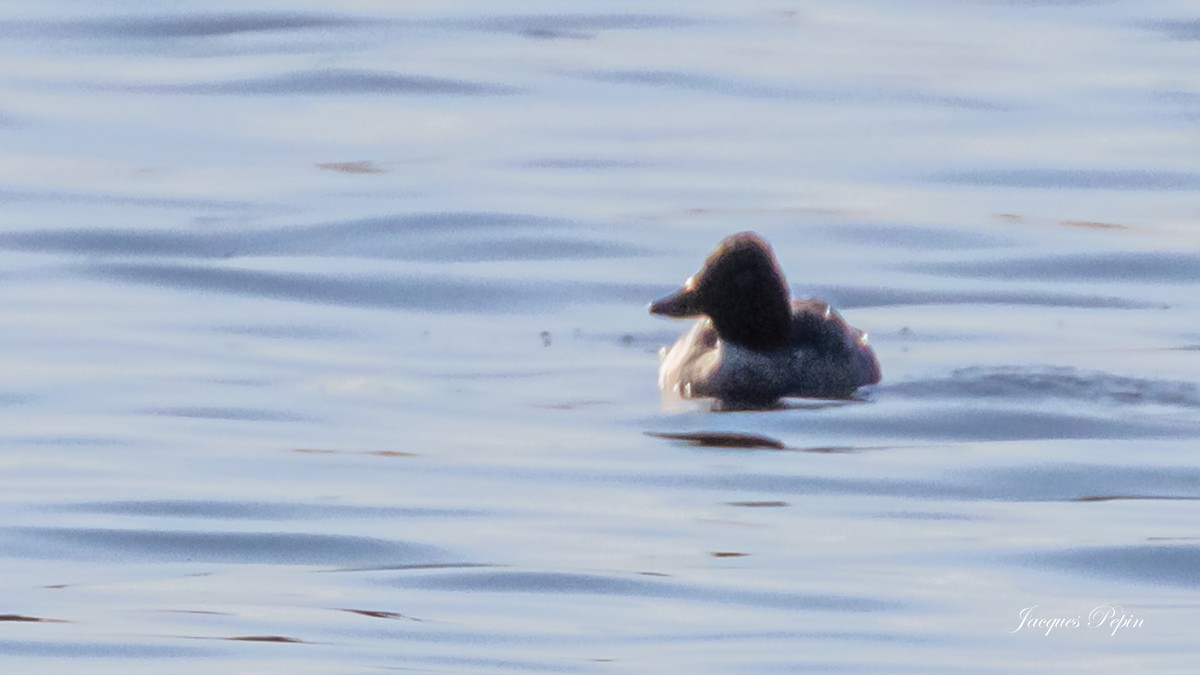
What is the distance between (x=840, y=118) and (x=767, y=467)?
356 inches

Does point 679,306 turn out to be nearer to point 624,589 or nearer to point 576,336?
point 576,336

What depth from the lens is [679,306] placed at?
42.1ft

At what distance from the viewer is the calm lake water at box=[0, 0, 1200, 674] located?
8375 millimetres

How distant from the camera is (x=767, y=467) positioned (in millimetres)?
10664

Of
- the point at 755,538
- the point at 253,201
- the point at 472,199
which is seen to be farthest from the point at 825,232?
the point at 755,538

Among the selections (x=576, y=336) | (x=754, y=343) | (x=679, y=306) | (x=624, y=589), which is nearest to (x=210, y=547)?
(x=624, y=589)

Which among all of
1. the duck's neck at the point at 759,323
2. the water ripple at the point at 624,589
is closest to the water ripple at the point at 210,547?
the water ripple at the point at 624,589

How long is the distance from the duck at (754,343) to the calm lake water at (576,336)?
18 cm

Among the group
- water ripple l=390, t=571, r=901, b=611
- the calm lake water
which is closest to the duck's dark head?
the calm lake water

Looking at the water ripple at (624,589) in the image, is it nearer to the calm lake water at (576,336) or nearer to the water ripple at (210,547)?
the calm lake water at (576,336)

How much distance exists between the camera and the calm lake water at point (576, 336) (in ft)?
27.5

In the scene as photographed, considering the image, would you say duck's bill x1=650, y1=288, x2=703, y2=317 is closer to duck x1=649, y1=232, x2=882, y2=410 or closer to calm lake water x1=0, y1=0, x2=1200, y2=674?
duck x1=649, y1=232, x2=882, y2=410

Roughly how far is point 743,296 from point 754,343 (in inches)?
8.6

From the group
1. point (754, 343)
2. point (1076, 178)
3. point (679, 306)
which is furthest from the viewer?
point (1076, 178)
